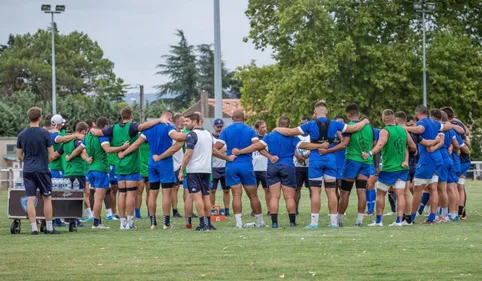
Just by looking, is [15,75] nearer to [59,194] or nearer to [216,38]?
[216,38]

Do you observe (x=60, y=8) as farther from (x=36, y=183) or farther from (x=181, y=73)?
(x=181, y=73)

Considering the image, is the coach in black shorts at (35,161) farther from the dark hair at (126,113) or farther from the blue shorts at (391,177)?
the blue shorts at (391,177)

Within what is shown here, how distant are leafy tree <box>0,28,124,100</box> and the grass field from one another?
93577 mm

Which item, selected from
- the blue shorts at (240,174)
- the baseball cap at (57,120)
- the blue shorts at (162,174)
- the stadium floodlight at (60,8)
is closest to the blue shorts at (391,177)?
the blue shorts at (240,174)

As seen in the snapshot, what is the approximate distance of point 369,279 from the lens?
39.4ft

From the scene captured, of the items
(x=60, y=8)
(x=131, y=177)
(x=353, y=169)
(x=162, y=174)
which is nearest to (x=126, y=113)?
(x=131, y=177)

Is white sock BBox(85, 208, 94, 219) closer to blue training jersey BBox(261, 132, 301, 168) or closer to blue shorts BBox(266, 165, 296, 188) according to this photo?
blue shorts BBox(266, 165, 296, 188)

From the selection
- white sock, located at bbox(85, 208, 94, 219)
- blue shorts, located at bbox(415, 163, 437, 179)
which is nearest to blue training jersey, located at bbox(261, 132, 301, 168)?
blue shorts, located at bbox(415, 163, 437, 179)

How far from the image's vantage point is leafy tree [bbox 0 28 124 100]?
366ft

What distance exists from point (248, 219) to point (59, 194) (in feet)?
16.5

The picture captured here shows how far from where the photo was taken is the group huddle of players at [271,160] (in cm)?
1942

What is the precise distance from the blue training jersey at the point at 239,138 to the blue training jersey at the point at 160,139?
3.26ft

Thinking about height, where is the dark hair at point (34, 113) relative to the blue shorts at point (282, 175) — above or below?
above

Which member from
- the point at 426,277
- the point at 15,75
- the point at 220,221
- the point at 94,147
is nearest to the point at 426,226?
the point at 220,221
